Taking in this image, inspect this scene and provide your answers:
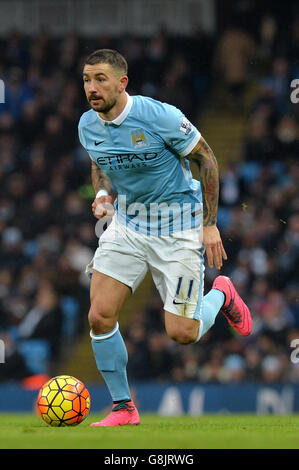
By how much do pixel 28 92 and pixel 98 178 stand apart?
1043 centimetres

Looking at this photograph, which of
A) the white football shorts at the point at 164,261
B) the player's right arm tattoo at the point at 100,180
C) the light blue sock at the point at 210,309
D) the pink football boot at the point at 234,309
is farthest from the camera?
the pink football boot at the point at 234,309

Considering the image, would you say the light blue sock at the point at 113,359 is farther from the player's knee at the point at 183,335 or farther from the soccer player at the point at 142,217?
the player's knee at the point at 183,335

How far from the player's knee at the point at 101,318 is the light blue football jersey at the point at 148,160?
668 millimetres

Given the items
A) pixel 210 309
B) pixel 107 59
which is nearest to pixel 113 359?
pixel 210 309

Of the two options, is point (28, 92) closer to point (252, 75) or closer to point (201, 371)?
point (252, 75)

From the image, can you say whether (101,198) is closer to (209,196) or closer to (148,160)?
(148,160)

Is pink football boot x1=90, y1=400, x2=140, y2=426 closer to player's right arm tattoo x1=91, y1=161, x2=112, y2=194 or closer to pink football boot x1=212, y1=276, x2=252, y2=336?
pink football boot x1=212, y1=276, x2=252, y2=336

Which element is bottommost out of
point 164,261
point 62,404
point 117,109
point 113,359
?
point 62,404

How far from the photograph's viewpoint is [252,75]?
55.7 ft

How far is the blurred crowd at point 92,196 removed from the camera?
12586mm

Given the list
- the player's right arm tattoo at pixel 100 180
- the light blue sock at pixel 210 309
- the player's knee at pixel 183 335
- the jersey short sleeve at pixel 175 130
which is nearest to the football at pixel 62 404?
the player's knee at pixel 183 335

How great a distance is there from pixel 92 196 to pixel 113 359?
8688mm

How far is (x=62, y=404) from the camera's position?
21.4ft
